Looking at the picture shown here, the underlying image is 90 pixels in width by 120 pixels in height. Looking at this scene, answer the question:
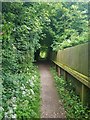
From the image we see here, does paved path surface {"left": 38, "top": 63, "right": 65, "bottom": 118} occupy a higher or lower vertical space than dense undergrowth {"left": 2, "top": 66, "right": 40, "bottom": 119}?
lower

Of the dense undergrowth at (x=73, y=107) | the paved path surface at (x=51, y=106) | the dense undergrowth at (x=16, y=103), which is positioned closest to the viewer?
the dense undergrowth at (x=16, y=103)

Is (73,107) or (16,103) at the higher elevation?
(16,103)

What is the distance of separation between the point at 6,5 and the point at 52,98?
3440 millimetres

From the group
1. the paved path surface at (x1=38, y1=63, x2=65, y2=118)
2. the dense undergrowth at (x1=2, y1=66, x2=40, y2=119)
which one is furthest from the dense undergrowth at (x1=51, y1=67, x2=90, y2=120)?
the dense undergrowth at (x1=2, y1=66, x2=40, y2=119)

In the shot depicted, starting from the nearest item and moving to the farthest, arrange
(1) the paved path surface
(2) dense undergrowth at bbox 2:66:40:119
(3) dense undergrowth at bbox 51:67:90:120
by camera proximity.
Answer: (2) dense undergrowth at bbox 2:66:40:119, (3) dense undergrowth at bbox 51:67:90:120, (1) the paved path surface

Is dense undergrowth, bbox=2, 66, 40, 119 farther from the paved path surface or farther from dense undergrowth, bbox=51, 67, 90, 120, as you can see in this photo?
dense undergrowth, bbox=51, 67, 90, 120

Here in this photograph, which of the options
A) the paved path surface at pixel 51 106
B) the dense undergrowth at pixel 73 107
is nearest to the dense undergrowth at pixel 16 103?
the paved path surface at pixel 51 106

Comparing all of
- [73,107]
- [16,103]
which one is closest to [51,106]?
[73,107]

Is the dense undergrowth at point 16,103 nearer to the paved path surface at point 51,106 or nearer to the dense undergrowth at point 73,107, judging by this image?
the paved path surface at point 51,106

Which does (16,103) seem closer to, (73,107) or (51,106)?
(51,106)

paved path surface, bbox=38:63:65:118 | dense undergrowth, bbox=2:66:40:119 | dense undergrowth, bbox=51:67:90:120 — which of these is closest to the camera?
dense undergrowth, bbox=2:66:40:119

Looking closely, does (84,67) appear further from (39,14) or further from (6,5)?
(39,14)

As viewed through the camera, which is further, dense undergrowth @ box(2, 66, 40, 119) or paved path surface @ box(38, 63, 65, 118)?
paved path surface @ box(38, 63, 65, 118)

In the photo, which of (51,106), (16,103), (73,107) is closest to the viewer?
(16,103)
